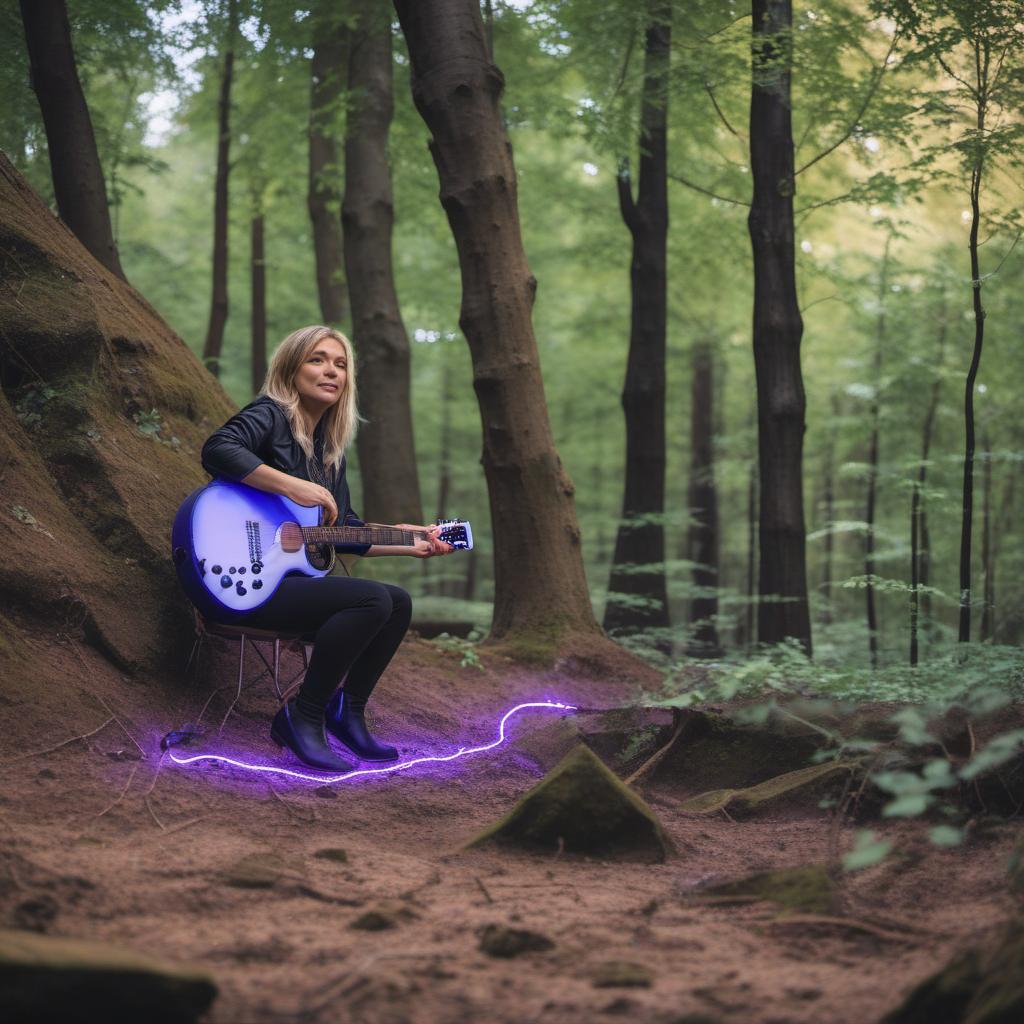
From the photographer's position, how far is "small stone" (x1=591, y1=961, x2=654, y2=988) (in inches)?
84.1

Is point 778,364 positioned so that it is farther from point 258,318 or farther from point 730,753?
point 258,318

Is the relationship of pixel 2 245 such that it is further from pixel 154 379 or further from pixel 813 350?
pixel 813 350

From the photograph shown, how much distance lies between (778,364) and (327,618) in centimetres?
524

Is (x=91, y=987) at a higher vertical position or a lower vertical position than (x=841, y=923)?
higher

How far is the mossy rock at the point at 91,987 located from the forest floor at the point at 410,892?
4.7 inches

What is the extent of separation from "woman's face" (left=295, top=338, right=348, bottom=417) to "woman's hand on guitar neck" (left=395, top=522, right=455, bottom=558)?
2.40 feet

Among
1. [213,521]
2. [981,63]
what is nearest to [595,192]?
[981,63]

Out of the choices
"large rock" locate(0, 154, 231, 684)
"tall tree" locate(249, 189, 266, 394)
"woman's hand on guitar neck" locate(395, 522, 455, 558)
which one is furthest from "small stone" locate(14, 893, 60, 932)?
"tall tree" locate(249, 189, 266, 394)

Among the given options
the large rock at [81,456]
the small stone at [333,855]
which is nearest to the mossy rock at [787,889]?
the small stone at [333,855]

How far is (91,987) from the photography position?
184cm

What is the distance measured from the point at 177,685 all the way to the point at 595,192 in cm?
1138

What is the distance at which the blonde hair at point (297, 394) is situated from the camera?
4656 mm

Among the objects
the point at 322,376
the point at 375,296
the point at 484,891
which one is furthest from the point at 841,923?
the point at 375,296

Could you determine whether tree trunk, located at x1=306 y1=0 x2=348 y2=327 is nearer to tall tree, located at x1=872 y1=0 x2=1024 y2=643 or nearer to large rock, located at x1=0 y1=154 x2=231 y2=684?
large rock, located at x1=0 y1=154 x2=231 y2=684
